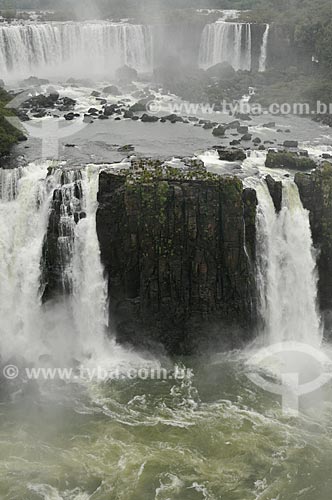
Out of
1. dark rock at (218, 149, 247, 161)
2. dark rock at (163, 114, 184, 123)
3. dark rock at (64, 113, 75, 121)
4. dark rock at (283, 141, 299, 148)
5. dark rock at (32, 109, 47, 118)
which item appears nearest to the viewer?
dark rock at (218, 149, 247, 161)

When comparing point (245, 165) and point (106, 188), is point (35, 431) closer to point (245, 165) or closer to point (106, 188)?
point (106, 188)

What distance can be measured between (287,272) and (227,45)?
40.5m

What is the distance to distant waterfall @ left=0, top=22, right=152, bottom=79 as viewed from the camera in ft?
169

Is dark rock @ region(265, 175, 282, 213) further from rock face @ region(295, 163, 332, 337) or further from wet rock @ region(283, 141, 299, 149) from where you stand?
wet rock @ region(283, 141, 299, 149)

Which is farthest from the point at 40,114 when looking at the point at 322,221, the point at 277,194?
the point at 322,221

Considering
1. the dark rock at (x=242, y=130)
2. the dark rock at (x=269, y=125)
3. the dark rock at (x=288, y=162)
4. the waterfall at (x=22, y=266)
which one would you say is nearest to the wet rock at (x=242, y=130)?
the dark rock at (x=242, y=130)

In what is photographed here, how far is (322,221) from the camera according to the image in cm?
2300

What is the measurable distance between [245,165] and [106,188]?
768 centimetres

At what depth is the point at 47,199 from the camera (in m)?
22.0

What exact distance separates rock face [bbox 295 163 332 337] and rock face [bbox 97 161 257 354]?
2.77m

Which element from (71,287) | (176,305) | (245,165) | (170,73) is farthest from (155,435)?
(170,73)

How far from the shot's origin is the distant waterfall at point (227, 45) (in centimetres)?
5569

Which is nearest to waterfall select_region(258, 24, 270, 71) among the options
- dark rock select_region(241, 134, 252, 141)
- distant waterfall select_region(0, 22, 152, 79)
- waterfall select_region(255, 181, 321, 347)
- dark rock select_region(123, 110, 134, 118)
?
distant waterfall select_region(0, 22, 152, 79)

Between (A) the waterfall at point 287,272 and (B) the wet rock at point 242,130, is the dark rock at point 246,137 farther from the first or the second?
(A) the waterfall at point 287,272
